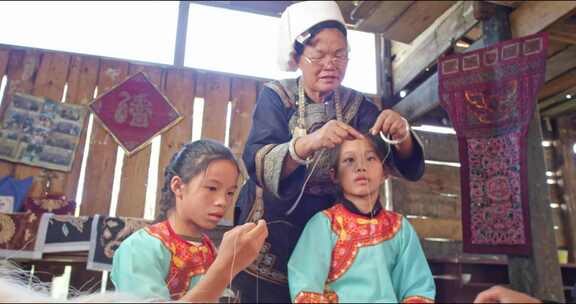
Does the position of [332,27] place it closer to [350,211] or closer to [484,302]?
[350,211]

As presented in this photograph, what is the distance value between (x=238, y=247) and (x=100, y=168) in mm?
2609

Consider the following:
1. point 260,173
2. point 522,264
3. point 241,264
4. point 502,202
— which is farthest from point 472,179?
point 241,264

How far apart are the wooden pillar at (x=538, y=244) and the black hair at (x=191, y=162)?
56.1 inches

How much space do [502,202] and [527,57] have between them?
2.16 ft

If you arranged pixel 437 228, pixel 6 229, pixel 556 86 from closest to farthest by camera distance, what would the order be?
pixel 556 86
pixel 6 229
pixel 437 228

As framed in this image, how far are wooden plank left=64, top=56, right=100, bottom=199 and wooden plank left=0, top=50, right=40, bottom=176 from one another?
22cm

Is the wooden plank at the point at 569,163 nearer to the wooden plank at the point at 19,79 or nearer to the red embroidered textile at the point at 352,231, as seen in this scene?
the red embroidered textile at the point at 352,231

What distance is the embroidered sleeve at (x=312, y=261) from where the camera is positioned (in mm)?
958

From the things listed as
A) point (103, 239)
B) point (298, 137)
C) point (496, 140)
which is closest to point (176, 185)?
point (298, 137)

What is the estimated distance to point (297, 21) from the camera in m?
1.17

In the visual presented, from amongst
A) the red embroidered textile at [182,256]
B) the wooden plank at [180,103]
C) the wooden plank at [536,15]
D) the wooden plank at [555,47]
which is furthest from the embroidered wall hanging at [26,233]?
the wooden plank at [536,15]

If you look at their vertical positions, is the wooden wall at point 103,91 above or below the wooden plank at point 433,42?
below

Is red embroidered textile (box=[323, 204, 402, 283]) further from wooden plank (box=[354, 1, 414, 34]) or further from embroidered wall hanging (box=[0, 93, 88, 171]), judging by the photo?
embroidered wall hanging (box=[0, 93, 88, 171])

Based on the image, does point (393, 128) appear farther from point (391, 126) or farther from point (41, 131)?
point (41, 131)
